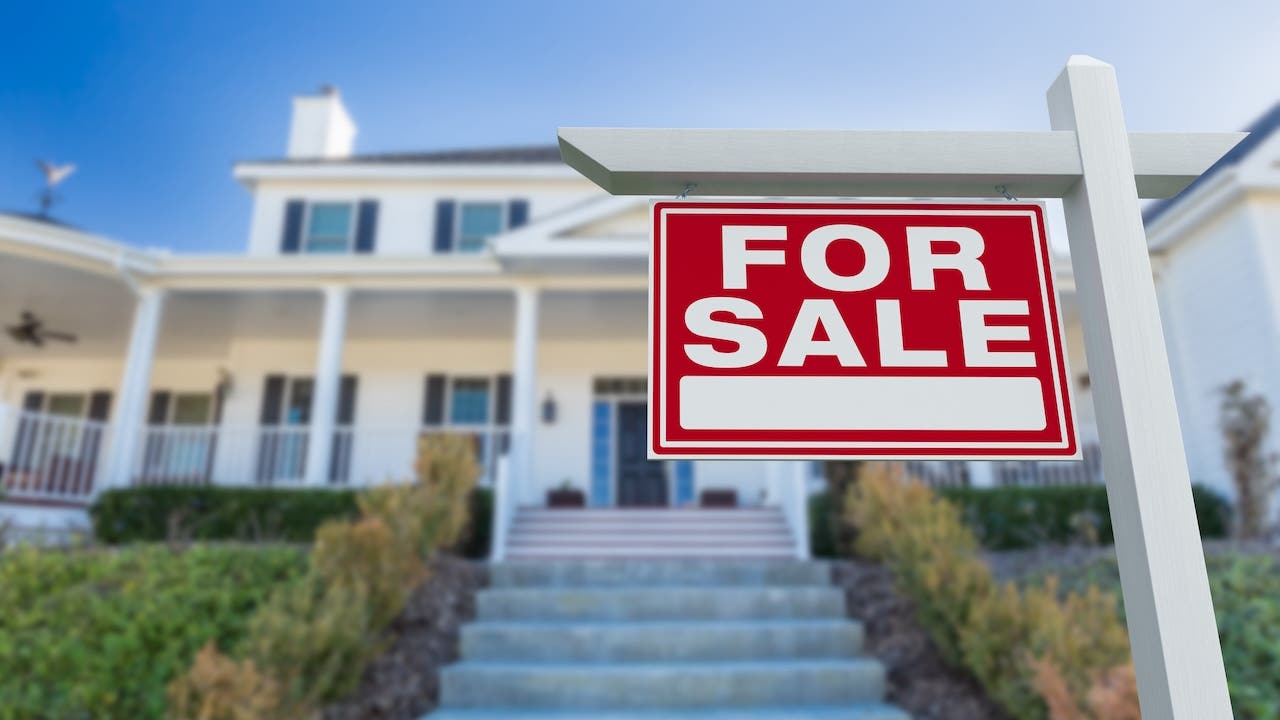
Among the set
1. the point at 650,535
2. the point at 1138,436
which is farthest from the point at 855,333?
the point at 650,535

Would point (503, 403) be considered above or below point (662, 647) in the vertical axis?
above

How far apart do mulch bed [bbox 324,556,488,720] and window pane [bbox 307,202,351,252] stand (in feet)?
28.1

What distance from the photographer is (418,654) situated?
6.12 meters

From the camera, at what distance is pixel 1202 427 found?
10.0 metres

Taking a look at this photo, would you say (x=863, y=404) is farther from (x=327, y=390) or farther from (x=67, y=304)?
(x=67, y=304)

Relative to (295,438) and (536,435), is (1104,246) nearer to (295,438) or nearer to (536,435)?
(536,435)

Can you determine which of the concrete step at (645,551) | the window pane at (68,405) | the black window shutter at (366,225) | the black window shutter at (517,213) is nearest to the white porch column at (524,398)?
the concrete step at (645,551)

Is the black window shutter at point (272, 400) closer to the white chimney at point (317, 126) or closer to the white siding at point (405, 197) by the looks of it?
the white siding at point (405, 197)

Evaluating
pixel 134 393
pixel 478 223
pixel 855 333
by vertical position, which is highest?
pixel 478 223

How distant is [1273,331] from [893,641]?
6142mm

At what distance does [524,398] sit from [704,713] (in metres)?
5.78

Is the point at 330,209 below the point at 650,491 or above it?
above

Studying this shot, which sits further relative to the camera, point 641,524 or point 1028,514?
point 641,524

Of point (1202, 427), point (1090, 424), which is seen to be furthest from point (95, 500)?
point (1202, 427)
